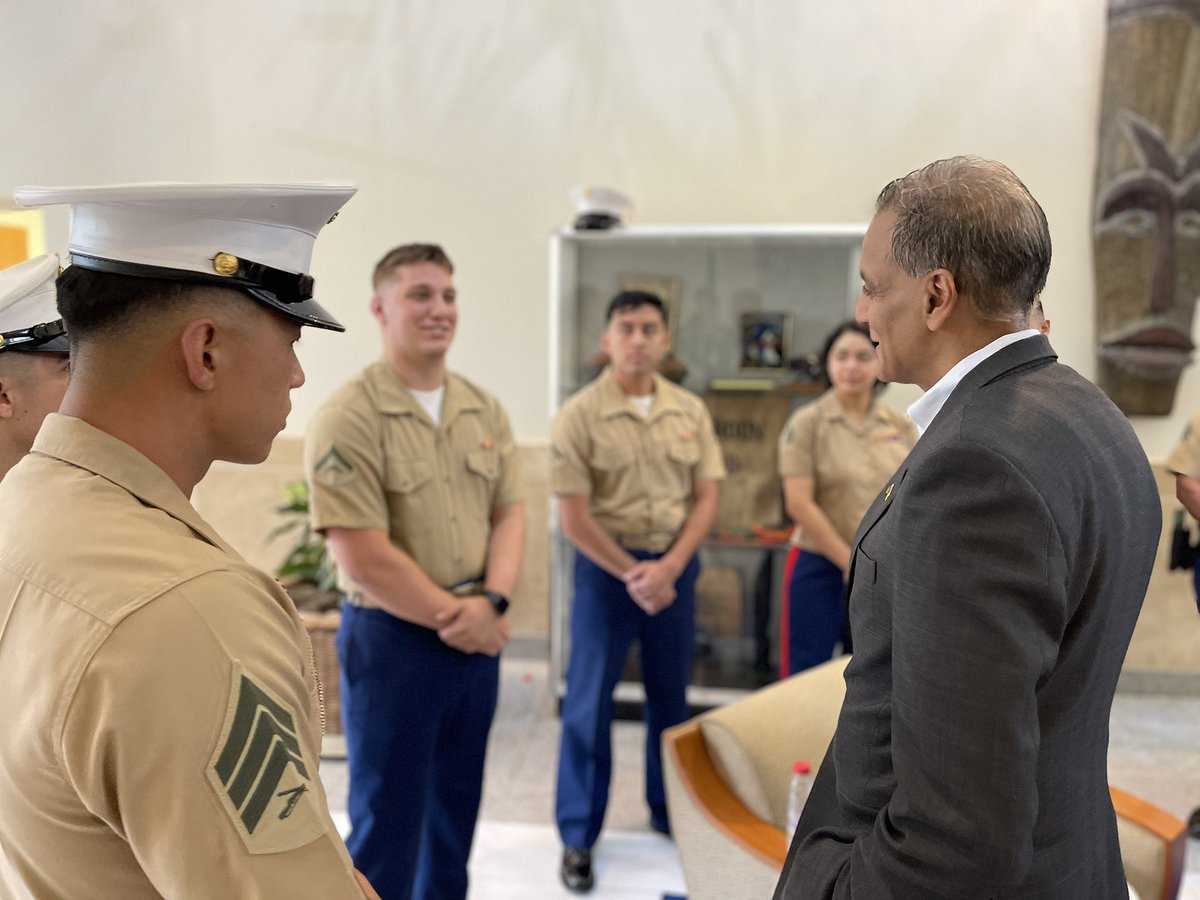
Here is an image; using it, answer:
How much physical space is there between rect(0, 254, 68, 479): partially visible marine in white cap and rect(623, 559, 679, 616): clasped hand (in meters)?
1.92

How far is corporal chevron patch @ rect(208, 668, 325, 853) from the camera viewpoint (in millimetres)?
733

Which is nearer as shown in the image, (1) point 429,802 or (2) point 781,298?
(1) point 429,802

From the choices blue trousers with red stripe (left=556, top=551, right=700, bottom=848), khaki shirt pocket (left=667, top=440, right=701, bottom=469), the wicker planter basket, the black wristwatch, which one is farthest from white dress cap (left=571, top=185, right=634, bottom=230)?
the black wristwatch

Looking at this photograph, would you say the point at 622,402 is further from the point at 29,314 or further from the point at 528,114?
the point at 29,314

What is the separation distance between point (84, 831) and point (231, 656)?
198 mm

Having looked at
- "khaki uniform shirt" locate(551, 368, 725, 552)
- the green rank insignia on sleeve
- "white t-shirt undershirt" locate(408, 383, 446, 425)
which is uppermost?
"white t-shirt undershirt" locate(408, 383, 446, 425)

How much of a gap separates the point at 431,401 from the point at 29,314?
1.13 meters

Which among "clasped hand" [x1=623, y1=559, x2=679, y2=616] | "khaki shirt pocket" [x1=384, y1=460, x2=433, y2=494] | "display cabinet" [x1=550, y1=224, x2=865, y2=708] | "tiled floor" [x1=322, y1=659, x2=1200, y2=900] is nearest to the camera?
"khaki shirt pocket" [x1=384, y1=460, x2=433, y2=494]

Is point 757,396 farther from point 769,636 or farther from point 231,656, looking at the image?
point 231,656

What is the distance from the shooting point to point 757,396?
423cm

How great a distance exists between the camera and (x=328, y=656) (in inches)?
134

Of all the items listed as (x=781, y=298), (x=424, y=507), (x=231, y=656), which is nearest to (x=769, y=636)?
(x=781, y=298)

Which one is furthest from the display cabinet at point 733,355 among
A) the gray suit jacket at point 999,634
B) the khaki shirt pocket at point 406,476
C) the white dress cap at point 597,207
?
the gray suit jacket at point 999,634

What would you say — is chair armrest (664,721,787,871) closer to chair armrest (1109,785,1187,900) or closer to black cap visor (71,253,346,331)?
chair armrest (1109,785,1187,900)
